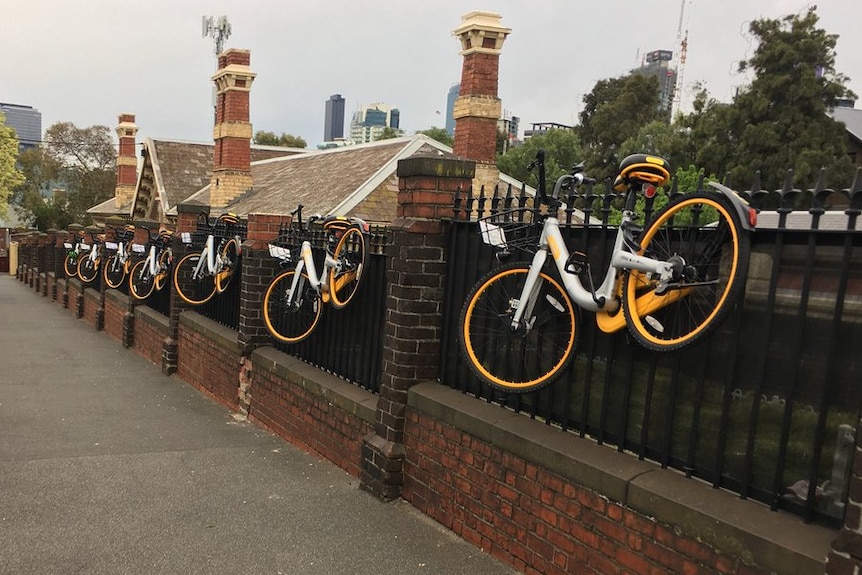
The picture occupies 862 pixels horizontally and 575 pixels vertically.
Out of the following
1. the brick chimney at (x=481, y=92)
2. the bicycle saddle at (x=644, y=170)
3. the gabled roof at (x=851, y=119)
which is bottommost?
the bicycle saddle at (x=644, y=170)

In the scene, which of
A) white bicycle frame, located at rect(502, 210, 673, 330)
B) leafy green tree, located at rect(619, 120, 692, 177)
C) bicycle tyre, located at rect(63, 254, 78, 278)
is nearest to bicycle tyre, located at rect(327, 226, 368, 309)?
white bicycle frame, located at rect(502, 210, 673, 330)

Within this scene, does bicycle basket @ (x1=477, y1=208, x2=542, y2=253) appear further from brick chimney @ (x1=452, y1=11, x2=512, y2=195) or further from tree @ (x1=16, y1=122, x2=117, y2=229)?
tree @ (x1=16, y1=122, x2=117, y2=229)

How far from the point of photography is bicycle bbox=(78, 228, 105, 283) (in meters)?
15.8

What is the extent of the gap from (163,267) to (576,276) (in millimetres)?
8906

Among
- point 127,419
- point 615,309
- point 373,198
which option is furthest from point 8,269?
point 615,309

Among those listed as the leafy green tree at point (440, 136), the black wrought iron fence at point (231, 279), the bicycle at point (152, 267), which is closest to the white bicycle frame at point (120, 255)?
the bicycle at point (152, 267)

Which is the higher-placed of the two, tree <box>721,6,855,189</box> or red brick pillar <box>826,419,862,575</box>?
tree <box>721,6,855,189</box>

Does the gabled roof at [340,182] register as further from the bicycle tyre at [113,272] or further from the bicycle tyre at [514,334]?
the bicycle tyre at [514,334]

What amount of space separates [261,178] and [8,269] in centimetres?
2011

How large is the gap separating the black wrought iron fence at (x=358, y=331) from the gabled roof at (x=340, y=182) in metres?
6.06

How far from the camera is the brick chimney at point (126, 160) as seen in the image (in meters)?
33.7

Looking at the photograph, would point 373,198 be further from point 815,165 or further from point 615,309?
point 815,165

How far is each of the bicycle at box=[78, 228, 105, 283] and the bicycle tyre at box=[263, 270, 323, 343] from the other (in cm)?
1040

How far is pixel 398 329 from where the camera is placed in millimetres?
4645
